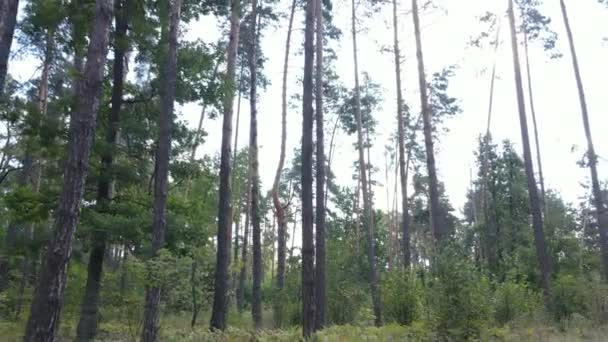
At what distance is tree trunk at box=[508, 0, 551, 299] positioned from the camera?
560 inches

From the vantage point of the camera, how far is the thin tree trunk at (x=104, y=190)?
33.5 ft

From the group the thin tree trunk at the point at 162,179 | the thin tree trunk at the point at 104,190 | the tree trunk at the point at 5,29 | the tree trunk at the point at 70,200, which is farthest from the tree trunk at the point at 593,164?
the tree trunk at the point at 5,29

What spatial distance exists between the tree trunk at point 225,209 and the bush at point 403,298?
14.0 ft

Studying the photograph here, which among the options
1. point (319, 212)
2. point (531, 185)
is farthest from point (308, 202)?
point (531, 185)

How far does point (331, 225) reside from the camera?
35.8 metres

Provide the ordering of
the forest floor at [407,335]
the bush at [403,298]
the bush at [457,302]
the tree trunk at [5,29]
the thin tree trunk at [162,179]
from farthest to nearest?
1. the bush at [403,298]
2. the tree trunk at [5,29]
3. the thin tree trunk at [162,179]
4. the forest floor at [407,335]
5. the bush at [457,302]

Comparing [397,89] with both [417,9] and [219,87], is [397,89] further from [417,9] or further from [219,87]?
[219,87]

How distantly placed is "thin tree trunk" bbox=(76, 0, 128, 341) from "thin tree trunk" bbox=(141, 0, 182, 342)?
1.31 meters

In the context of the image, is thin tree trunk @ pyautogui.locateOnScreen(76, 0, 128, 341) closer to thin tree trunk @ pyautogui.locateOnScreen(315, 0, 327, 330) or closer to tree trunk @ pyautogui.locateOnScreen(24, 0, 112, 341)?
tree trunk @ pyautogui.locateOnScreen(24, 0, 112, 341)

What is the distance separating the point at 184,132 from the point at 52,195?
342 cm

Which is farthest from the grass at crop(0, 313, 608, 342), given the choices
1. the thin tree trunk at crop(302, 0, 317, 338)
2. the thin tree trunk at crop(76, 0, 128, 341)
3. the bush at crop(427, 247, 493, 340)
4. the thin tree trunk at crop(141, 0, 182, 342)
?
the thin tree trunk at crop(141, 0, 182, 342)

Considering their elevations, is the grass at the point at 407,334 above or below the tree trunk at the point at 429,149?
below

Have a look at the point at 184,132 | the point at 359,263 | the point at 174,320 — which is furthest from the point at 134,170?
the point at 359,263

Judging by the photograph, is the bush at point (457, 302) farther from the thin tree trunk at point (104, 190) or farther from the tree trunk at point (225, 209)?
the thin tree trunk at point (104, 190)
